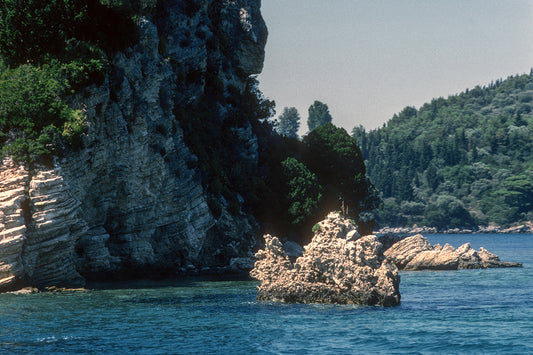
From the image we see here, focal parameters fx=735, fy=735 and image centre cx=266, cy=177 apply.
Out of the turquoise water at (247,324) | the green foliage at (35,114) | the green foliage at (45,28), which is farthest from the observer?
the green foliage at (45,28)

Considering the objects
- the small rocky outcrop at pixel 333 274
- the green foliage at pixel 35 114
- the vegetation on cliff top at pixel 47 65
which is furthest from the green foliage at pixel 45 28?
the small rocky outcrop at pixel 333 274

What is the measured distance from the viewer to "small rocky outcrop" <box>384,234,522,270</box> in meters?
73.6

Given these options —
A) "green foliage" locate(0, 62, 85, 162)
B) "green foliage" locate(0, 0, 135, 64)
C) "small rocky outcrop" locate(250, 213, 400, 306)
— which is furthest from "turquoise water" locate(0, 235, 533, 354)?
"green foliage" locate(0, 0, 135, 64)

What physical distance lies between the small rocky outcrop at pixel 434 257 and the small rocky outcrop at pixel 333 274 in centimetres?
3047

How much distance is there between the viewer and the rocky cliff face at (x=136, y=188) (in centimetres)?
4612

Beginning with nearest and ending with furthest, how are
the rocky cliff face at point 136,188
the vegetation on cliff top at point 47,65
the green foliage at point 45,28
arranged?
the rocky cliff face at point 136,188 → the vegetation on cliff top at point 47,65 → the green foliage at point 45,28

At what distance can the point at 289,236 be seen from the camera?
259 feet

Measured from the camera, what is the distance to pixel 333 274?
43125mm

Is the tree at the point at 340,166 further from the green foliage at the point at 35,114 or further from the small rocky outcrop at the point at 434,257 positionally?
the green foliage at the point at 35,114

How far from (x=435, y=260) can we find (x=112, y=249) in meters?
33.7

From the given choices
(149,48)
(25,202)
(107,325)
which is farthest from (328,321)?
(149,48)

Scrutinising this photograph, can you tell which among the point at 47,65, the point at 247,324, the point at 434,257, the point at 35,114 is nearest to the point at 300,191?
the point at 434,257

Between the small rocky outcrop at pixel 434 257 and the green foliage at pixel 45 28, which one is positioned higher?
the green foliage at pixel 45 28

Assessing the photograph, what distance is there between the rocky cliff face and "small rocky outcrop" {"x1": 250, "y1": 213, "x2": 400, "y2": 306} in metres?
14.0
